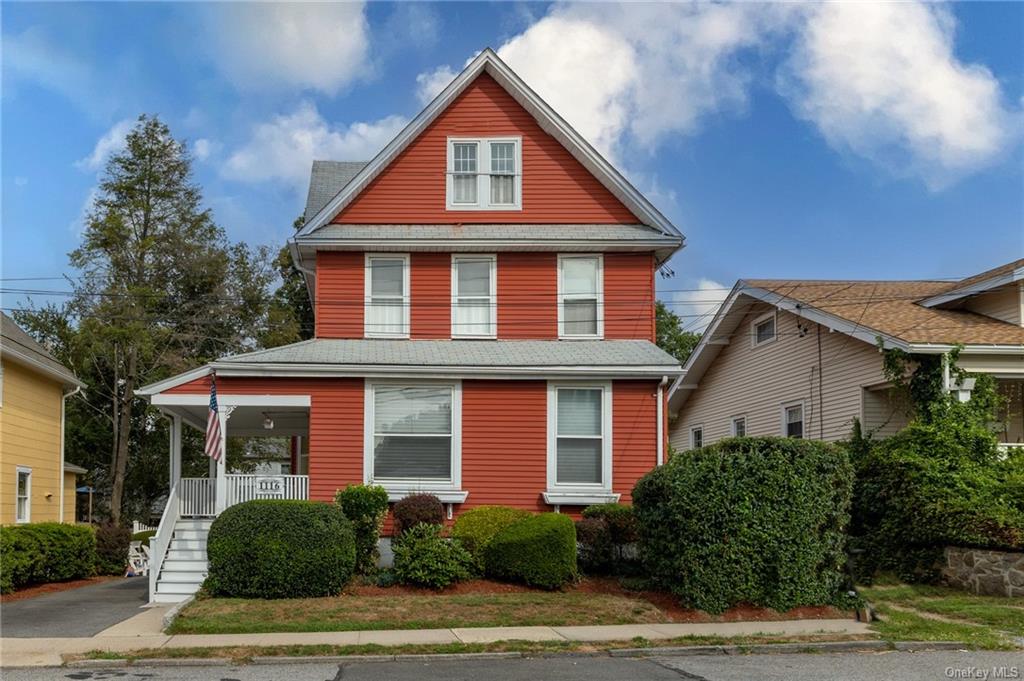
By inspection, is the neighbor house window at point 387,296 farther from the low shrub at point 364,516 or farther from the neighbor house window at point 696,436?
the neighbor house window at point 696,436

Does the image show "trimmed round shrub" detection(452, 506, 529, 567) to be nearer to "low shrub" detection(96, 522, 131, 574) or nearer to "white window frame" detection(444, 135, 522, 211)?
"white window frame" detection(444, 135, 522, 211)

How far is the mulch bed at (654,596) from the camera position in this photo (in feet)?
47.6

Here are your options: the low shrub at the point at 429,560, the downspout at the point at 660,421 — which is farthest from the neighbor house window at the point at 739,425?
the low shrub at the point at 429,560

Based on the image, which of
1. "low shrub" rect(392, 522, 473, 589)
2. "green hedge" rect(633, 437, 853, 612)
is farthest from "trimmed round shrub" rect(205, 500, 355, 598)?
"green hedge" rect(633, 437, 853, 612)

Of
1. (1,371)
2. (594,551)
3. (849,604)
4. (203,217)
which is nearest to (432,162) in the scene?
(594,551)

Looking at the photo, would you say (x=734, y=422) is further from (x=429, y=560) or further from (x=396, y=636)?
(x=396, y=636)

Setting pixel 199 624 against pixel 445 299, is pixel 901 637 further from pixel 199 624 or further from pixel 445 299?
pixel 445 299

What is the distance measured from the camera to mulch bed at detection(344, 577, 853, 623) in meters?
14.5

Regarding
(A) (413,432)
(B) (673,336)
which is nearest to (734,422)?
(A) (413,432)

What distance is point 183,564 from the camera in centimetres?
1806

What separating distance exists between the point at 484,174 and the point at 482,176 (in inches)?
2.3

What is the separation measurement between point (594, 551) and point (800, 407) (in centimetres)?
835

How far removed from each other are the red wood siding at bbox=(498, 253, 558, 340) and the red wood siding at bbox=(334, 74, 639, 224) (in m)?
0.89

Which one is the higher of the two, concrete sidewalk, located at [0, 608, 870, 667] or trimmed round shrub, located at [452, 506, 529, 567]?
trimmed round shrub, located at [452, 506, 529, 567]
